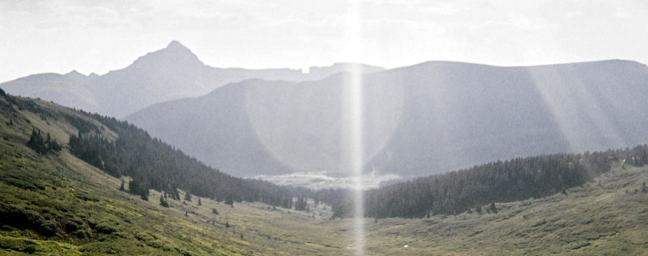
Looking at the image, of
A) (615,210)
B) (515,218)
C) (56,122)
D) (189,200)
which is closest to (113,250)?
(615,210)

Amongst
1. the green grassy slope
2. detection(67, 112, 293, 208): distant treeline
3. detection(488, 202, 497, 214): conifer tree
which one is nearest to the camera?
the green grassy slope

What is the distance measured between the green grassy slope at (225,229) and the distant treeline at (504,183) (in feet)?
24.9

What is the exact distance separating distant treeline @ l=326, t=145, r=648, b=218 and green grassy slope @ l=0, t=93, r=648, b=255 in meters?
7.58

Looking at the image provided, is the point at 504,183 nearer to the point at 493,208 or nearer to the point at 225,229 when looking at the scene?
the point at 493,208

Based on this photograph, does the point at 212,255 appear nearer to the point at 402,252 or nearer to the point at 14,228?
the point at 14,228

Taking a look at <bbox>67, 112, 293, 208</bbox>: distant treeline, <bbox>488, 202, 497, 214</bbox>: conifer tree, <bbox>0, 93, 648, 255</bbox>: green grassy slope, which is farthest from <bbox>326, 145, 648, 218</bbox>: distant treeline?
<bbox>67, 112, 293, 208</bbox>: distant treeline

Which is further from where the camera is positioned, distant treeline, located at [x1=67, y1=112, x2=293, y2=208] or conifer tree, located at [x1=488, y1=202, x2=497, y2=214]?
distant treeline, located at [x1=67, y1=112, x2=293, y2=208]

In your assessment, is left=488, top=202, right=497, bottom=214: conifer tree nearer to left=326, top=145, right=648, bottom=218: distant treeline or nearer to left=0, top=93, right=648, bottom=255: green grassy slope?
left=0, top=93, right=648, bottom=255: green grassy slope

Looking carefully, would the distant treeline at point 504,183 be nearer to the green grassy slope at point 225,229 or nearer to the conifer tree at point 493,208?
the conifer tree at point 493,208

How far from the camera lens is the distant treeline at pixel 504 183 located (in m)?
123

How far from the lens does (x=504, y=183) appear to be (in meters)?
139

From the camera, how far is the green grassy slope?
118 ft

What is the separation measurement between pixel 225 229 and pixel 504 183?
104895 millimetres

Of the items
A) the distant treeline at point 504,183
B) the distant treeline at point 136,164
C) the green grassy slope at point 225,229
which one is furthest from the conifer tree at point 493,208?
the distant treeline at point 136,164
